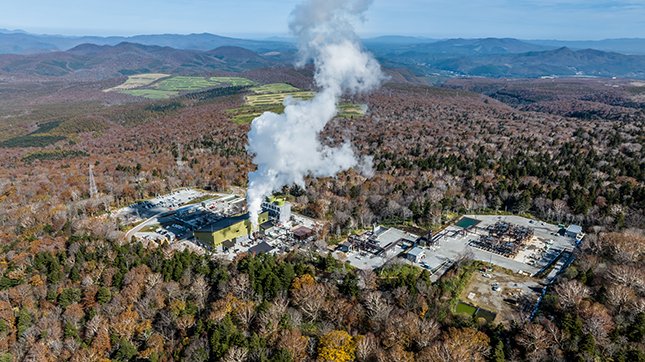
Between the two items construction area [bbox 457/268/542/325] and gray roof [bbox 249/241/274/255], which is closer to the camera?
construction area [bbox 457/268/542/325]

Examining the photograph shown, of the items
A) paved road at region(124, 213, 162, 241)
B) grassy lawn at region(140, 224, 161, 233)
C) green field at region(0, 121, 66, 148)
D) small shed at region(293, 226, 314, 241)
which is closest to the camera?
small shed at region(293, 226, 314, 241)

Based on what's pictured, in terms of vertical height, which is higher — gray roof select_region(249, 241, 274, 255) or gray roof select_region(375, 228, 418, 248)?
gray roof select_region(249, 241, 274, 255)

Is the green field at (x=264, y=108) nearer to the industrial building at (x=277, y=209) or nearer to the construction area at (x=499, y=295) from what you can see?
the industrial building at (x=277, y=209)

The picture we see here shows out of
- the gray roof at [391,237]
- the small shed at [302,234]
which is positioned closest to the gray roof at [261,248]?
the small shed at [302,234]

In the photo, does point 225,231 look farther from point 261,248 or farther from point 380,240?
point 380,240

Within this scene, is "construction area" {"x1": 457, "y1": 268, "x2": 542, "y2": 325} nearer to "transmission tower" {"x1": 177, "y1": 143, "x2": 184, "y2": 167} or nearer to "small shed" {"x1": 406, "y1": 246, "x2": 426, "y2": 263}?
"small shed" {"x1": 406, "y1": 246, "x2": 426, "y2": 263}

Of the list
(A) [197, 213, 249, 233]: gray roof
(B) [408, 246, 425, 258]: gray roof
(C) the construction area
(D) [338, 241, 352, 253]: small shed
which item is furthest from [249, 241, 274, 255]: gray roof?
(C) the construction area
